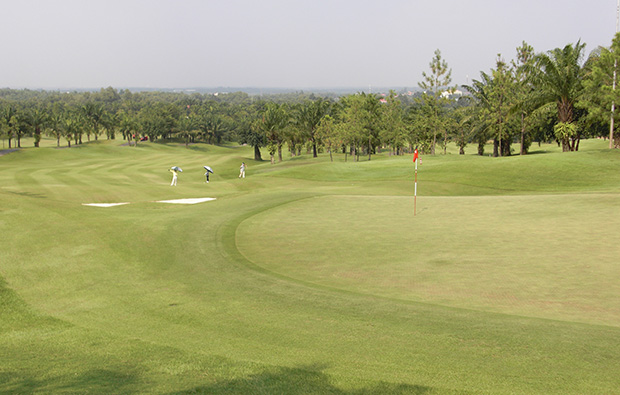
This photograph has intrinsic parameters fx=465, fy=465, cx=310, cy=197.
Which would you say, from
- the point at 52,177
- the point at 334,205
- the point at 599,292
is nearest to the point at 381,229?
the point at 334,205

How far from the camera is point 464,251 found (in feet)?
60.0

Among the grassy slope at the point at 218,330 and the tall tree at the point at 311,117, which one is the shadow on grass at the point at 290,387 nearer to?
the grassy slope at the point at 218,330

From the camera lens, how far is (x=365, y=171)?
55531 millimetres

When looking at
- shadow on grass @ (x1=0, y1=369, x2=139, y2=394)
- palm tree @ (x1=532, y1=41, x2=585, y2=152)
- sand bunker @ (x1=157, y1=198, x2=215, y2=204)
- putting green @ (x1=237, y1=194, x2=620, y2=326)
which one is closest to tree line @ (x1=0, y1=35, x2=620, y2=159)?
palm tree @ (x1=532, y1=41, x2=585, y2=152)

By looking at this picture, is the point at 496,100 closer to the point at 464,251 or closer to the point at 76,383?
the point at 464,251

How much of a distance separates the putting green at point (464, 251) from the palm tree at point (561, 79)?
3236 centimetres

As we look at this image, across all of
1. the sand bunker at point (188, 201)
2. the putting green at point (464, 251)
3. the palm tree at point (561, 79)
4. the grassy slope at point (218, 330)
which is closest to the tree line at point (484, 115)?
the palm tree at point (561, 79)

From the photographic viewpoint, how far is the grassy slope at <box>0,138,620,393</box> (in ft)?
26.5

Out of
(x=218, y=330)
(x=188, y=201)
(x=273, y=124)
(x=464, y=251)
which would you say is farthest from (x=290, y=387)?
(x=273, y=124)

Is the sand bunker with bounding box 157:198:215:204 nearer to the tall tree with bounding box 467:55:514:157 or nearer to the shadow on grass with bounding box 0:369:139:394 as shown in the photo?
the shadow on grass with bounding box 0:369:139:394

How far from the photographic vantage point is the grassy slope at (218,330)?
8.09 metres

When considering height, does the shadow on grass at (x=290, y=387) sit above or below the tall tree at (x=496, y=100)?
below

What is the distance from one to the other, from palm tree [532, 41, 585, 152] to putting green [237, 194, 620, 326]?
32364mm

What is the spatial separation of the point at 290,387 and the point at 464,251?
12352mm
